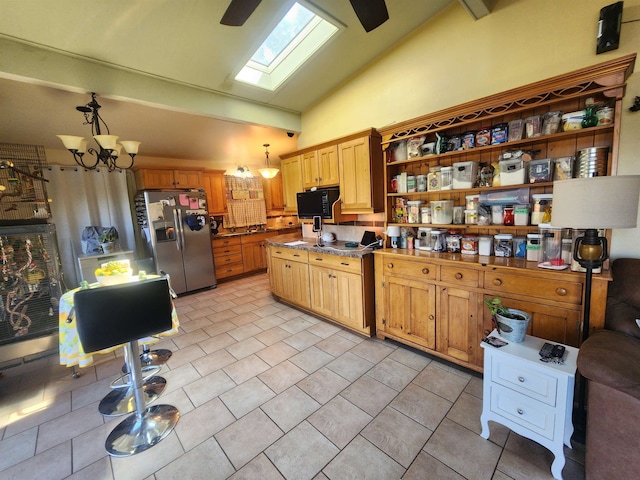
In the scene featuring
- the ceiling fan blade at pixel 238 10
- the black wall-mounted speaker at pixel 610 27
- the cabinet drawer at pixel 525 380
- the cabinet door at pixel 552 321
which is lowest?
the cabinet drawer at pixel 525 380

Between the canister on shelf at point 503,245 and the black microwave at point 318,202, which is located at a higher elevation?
the black microwave at point 318,202

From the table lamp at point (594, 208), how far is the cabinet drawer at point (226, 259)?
16.6 ft

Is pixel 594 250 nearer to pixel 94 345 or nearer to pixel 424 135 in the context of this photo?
pixel 424 135

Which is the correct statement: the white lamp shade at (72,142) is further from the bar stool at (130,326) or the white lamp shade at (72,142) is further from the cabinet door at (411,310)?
the cabinet door at (411,310)

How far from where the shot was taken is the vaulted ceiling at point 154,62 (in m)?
1.96

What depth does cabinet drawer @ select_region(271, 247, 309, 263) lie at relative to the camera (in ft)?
11.2

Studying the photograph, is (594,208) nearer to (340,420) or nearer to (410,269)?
(410,269)

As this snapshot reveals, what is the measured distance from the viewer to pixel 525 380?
148 centimetres

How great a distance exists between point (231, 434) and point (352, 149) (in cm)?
277

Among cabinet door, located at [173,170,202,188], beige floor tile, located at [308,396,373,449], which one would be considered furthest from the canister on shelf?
cabinet door, located at [173,170,202,188]

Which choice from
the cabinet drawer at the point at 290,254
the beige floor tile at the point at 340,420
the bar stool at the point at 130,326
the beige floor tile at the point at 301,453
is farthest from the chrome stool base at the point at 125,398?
the cabinet drawer at the point at 290,254

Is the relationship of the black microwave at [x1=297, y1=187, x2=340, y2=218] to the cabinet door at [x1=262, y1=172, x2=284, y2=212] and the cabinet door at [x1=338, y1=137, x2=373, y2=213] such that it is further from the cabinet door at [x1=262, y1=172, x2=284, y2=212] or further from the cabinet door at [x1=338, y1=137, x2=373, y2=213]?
the cabinet door at [x1=262, y1=172, x2=284, y2=212]

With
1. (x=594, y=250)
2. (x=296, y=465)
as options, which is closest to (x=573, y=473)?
(x=594, y=250)

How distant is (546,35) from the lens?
77.6 inches
